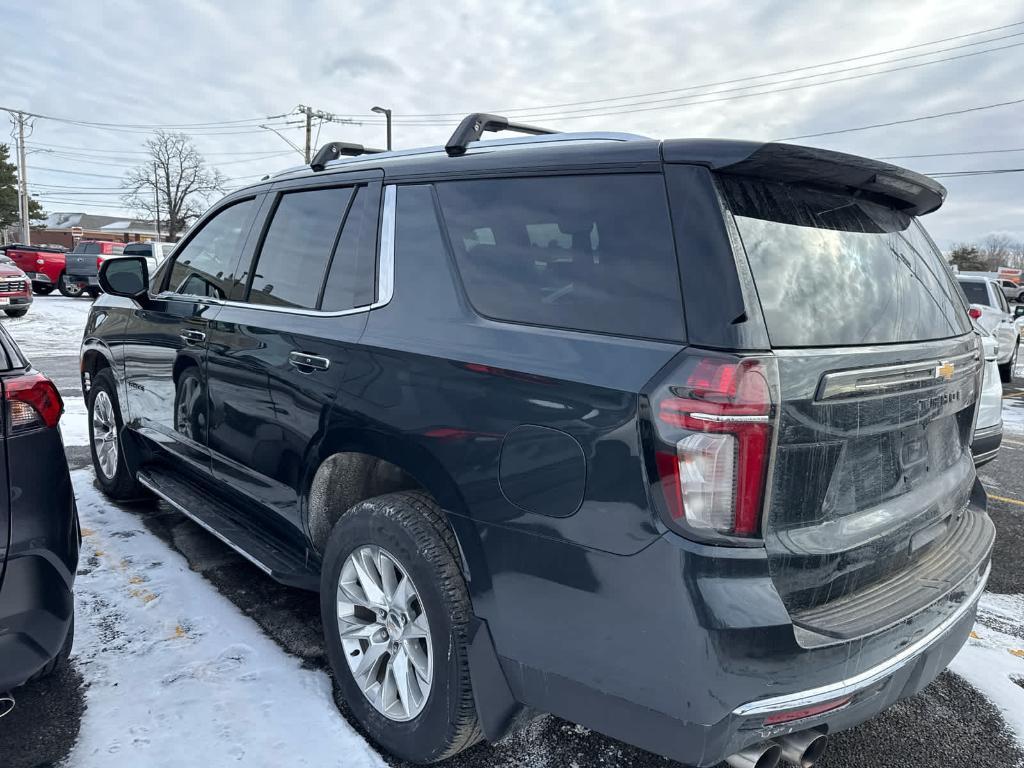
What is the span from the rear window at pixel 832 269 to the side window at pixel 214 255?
245cm

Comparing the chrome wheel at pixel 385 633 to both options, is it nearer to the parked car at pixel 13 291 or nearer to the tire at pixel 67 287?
the parked car at pixel 13 291

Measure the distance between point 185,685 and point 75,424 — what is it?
5215mm

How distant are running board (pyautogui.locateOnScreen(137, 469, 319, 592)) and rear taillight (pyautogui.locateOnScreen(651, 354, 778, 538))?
165cm

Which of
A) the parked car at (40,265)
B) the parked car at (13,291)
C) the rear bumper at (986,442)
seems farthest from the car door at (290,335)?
the parked car at (40,265)

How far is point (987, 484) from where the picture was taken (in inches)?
241

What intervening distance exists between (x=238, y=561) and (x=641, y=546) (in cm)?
280

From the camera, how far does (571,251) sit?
6.31 feet

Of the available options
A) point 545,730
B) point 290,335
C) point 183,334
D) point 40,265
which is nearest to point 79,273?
point 40,265

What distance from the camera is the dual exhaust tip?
5.58 feet

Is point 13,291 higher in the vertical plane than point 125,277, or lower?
lower

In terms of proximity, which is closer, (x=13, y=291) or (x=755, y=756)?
(x=755, y=756)

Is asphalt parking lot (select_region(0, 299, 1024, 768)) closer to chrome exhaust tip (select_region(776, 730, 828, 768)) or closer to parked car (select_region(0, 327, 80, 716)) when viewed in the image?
parked car (select_region(0, 327, 80, 716))

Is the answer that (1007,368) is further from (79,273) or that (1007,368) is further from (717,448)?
(79,273)

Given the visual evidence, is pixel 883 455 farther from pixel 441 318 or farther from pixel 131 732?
pixel 131 732
